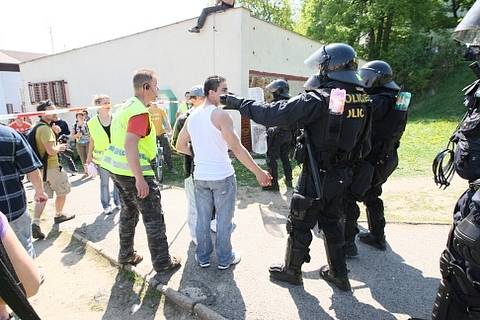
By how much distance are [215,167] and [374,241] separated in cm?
226

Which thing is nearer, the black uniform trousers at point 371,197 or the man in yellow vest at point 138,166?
the man in yellow vest at point 138,166

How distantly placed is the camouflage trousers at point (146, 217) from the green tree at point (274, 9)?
108 ft

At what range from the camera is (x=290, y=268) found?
3242 mm

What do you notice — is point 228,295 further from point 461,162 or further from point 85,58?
point 85,58

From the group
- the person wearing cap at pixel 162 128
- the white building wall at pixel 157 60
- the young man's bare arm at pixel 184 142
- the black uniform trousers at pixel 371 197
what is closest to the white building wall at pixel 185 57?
the white building wall at pixel 157 60

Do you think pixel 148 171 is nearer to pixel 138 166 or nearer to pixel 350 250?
pixel 138 166

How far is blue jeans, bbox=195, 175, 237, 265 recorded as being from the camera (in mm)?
3402

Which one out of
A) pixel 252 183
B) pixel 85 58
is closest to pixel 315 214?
pixel 252 183

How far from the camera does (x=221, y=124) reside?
3.13 m

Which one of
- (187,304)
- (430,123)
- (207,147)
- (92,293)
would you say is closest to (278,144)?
(207,147)

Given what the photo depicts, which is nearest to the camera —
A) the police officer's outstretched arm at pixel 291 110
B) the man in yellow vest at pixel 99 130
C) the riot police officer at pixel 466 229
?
the riot police officer at pixel 466 229

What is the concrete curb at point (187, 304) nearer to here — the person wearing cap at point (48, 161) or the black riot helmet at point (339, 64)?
the person wearing cap at point (48, 161)

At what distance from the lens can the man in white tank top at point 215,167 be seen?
125 inches

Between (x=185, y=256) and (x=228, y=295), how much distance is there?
100 cm
